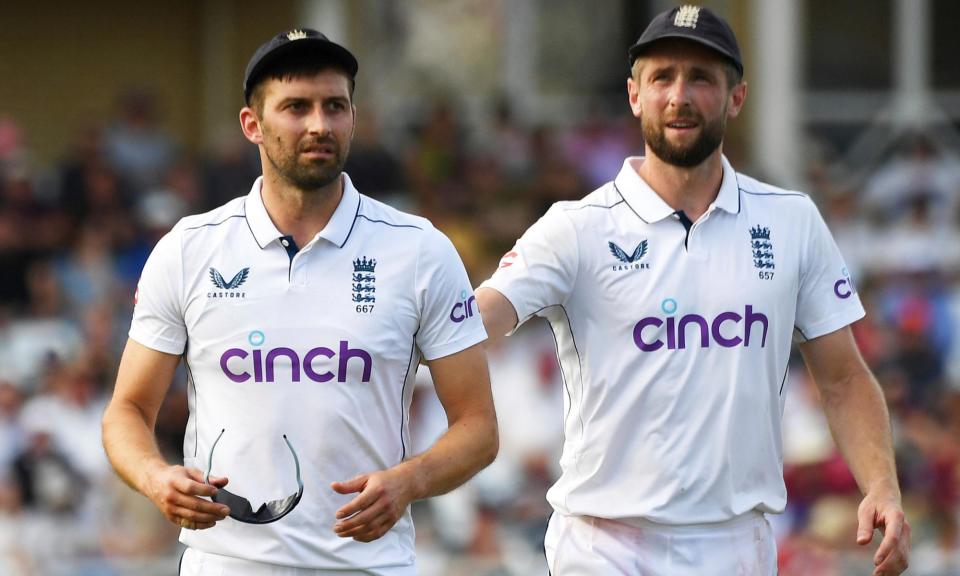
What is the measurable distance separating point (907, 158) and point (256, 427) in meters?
10.5

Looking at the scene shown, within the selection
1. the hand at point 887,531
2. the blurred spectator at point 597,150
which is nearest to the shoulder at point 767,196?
the hand at point 887,531

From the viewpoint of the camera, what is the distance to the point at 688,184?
17.4 feet

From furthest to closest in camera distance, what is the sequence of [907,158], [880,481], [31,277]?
[907,158] → [31,277] → [880,481]

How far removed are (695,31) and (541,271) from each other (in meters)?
0.86

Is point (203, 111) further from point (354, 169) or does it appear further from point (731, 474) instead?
point (731, 474)

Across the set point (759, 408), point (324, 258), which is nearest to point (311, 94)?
point (324, 258)

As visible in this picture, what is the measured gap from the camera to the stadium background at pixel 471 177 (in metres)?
9.90

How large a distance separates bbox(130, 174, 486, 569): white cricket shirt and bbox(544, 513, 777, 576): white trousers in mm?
654

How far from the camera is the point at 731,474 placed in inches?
201

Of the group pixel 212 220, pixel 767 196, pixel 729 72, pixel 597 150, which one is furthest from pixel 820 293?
pixel 597 150

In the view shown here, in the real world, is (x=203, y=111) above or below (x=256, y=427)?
above

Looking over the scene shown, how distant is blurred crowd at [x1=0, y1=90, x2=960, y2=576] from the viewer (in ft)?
32.0

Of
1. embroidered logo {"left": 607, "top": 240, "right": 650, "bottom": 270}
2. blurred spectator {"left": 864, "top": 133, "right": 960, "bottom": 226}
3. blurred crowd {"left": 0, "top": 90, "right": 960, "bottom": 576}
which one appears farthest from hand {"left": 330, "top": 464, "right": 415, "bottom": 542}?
blurred spectator {"left": 864, "top": 133, "right": 960, "bottom": 226}

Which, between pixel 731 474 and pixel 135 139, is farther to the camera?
pixel 135 139
